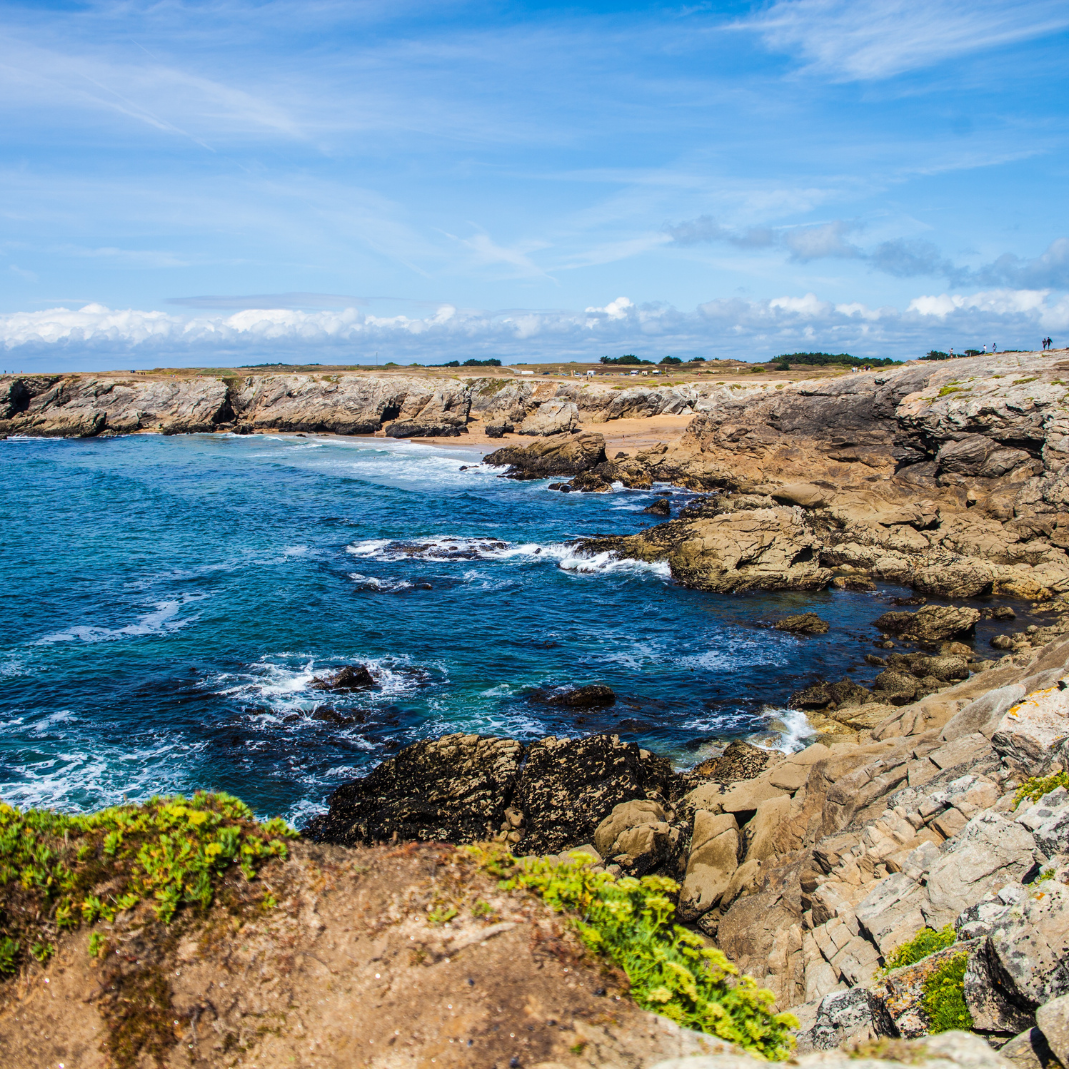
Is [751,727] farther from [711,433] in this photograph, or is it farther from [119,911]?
[711,433]

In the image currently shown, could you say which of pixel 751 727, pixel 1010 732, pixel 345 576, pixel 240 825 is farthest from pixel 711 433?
pixel 240 825

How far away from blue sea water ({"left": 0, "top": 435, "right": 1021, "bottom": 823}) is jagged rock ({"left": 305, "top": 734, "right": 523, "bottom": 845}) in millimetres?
1424

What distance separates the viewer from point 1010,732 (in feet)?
36.6

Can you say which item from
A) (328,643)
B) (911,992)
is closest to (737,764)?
(911,992)

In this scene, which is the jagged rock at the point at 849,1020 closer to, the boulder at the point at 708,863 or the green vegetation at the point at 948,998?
the green vegetation at the point at 948,998

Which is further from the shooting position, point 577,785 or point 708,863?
point 577,785

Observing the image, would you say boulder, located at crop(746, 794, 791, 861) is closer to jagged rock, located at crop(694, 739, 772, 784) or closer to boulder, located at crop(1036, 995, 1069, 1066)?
jagged rock, located at crop(694, 739, 772, 784)

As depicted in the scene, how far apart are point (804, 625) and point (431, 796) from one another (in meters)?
18.7

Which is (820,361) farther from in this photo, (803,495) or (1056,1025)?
(1056,1025)

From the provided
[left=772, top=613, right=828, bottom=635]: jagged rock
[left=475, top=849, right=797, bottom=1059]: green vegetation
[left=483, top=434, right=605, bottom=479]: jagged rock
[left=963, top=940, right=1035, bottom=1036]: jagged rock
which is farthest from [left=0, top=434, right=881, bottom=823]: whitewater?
[left=483, top=434, right=605, bottom=479]: jagged rock

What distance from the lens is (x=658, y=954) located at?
19.9ft

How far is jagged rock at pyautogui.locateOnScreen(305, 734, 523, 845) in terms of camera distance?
16.9m

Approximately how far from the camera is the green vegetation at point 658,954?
228 inches

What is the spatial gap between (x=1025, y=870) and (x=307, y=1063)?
27.5ft
